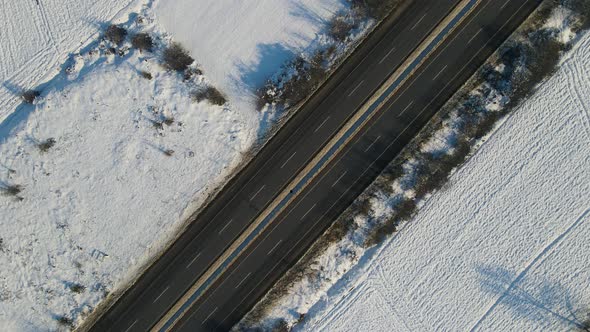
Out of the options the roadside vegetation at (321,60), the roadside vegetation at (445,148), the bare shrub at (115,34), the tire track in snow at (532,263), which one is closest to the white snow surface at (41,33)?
the bare shrub at (115,34)

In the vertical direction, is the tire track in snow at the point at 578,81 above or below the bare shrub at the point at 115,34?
above

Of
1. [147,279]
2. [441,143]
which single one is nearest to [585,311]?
[441,143]

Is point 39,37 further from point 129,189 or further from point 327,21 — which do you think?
point 327,21

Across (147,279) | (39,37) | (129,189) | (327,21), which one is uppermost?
(327,21)

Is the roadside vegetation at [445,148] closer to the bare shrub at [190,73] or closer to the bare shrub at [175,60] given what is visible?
the bare shrub at [190,73]

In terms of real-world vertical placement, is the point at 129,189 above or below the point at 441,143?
below

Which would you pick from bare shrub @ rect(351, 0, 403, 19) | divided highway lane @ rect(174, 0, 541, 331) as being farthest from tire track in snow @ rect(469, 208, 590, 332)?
bare shrub @ rect(351, 0, 403, 19)
